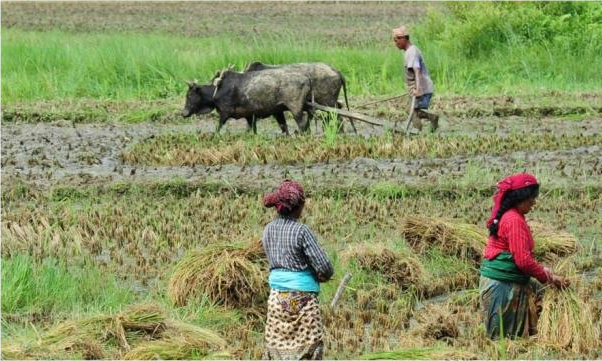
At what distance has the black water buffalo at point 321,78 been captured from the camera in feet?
41.3

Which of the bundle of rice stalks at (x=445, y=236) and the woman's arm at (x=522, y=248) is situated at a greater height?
the woman's arm at (x=522, y=248)

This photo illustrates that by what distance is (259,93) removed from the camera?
1232 cm

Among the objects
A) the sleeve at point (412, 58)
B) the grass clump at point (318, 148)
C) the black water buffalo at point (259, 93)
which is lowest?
the grass clump at point (318, 148)

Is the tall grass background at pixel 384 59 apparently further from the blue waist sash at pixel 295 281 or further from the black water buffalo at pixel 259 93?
the blue waist sash at pixel 295 281

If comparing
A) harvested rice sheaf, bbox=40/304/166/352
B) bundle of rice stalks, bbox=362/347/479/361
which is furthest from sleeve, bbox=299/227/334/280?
harvested rice sheaf, bbox=40/304/166/352

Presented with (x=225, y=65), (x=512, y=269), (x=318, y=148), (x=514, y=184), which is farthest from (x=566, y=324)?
(x=225, y=65)

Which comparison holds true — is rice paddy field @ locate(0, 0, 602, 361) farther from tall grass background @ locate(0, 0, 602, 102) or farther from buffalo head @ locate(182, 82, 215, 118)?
buffalo head @ locate(182, 82, 215, 118)

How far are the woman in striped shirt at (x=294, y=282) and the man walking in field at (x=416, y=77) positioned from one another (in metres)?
6.39

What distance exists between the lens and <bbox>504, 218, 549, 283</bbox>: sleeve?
5.82 m

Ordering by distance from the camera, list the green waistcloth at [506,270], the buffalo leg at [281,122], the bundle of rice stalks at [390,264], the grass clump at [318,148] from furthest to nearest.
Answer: the buffalo leg at [281,122] < the grass clump at [318,148] < the bundle of rice stalks at [390,264] < the green waistcloth at [506,270]

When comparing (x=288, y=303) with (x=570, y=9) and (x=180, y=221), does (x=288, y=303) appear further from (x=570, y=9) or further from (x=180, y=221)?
(x=570, y=9)

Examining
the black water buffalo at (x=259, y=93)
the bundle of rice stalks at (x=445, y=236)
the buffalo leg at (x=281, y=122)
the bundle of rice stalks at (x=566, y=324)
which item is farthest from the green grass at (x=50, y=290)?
the buffalo leg at (x=281, y=122)

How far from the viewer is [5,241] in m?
8.12

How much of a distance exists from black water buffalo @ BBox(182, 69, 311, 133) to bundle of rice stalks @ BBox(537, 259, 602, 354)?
6.71 m
